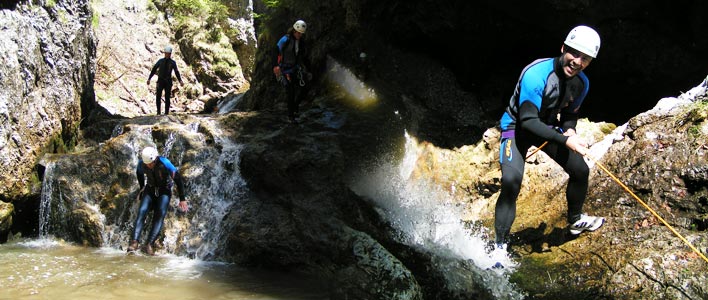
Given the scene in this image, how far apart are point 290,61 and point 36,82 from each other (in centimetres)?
439

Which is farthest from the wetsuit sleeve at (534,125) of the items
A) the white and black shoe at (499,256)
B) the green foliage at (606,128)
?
the green foliage at (606,128)

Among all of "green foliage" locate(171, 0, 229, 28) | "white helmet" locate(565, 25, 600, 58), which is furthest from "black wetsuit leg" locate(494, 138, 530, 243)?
"green foliage" locate(171, 0, 229, 28)

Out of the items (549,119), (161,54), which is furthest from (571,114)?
(161,54)

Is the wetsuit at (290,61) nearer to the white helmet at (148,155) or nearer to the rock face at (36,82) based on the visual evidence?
the white helmet at (148,155)

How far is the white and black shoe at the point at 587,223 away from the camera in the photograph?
208 inches

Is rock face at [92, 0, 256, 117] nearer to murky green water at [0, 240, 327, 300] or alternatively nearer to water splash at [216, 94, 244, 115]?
water splash at [216, 94, 244, 115]

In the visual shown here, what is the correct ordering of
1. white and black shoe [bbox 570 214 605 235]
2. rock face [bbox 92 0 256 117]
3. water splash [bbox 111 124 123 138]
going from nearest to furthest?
white and black shoe [bbox 570 214 605 235] → water splash [bbox 111 124 123 138] → rock face [bbox 92 0 256 117]

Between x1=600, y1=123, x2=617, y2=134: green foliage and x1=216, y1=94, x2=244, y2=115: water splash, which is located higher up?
x1=216, y1=94, x2=244, y2=115: water splash

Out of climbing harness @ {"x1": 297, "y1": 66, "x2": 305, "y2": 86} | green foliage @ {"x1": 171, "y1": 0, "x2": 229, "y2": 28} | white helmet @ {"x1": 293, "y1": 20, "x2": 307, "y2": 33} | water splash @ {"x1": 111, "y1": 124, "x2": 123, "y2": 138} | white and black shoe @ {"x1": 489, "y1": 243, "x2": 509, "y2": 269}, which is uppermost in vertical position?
green foliage @ {"x1": 171, "y1": 0, "x2": 229, "y2": 28}

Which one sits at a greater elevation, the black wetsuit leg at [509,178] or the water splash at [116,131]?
the water splash at [116,131]

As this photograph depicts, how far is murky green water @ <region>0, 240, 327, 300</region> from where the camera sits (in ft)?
16.9

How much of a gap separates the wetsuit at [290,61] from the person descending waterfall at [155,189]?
2654mm

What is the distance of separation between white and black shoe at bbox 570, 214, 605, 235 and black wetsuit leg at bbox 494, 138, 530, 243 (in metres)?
0.87

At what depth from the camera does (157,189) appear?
24.6 ft
